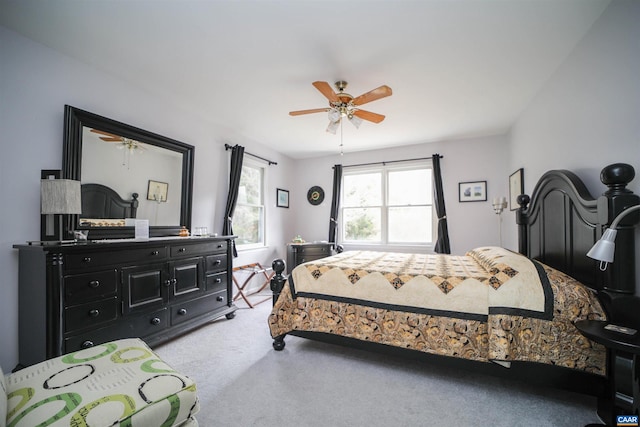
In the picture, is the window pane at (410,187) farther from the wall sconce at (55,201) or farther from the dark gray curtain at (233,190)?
the wall sconce at (55,201)

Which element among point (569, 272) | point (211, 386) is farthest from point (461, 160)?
point (211, 386)

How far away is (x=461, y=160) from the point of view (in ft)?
15.1

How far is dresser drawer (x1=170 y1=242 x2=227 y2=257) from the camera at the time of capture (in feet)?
9.09

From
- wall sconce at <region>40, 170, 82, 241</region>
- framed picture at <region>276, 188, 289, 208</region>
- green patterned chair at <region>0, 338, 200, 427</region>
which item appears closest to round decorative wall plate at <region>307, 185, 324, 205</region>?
framed picture at <region>276, 188, 289, 208</region>

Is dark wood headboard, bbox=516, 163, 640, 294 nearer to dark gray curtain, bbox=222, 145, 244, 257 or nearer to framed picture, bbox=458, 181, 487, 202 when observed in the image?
framed picture, bbox=458, 181, 487, 202

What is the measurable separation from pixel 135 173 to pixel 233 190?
4.33ft

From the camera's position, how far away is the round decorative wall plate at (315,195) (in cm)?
566

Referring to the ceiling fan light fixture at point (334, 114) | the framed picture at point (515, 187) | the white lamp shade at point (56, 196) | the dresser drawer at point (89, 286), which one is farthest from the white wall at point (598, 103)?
the white lamp shade at point (56, 196)

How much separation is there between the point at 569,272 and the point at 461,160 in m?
2.92

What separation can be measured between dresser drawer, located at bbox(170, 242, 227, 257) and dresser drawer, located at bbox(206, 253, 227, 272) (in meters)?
0.07

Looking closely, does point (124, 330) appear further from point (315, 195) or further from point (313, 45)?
point (315, 195)

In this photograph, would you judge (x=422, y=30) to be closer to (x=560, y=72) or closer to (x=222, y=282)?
(x=560, y=72)

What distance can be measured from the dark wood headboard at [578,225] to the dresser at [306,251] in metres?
2.94

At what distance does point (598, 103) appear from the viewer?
6.29 ft
